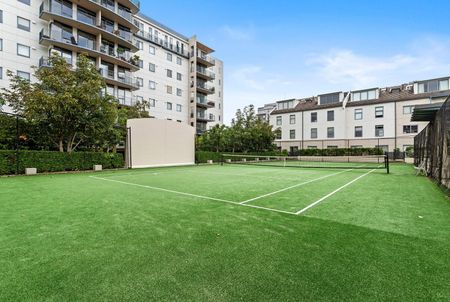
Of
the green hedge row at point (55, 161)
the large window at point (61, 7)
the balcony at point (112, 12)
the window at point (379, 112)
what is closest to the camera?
the green hedge row at point (55, 161)

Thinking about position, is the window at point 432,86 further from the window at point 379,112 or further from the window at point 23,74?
the window at point 23,74

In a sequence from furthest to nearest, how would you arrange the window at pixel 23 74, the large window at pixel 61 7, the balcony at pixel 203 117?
the balcony at pixel 203 117 → the large window at pixel 61 7 → the window at pixel 23 74

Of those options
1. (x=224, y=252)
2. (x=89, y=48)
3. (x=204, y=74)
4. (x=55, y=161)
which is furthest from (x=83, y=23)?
(x=224, y=252)

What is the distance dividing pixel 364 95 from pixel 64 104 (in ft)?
139

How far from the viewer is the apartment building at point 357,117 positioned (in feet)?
114

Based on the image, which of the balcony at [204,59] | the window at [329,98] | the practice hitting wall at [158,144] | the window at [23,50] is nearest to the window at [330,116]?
the window at [329,98]

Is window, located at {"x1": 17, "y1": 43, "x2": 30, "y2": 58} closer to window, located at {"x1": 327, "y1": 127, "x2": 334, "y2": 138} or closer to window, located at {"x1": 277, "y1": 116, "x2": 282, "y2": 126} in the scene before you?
window, located at {"x1": 277, "y1": 116, "x2": 282, "y2": 126}

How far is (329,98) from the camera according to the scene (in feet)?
141

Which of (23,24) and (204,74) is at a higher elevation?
(204,74)

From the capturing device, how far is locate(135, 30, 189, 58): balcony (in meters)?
38.5

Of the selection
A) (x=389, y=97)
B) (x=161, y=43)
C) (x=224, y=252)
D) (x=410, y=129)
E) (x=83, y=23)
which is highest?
(x=161, y=43)

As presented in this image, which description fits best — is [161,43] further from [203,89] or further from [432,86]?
[432,86]

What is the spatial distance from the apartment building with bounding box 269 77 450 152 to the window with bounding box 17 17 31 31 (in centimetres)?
3623

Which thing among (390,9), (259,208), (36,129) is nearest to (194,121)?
(36,129)
